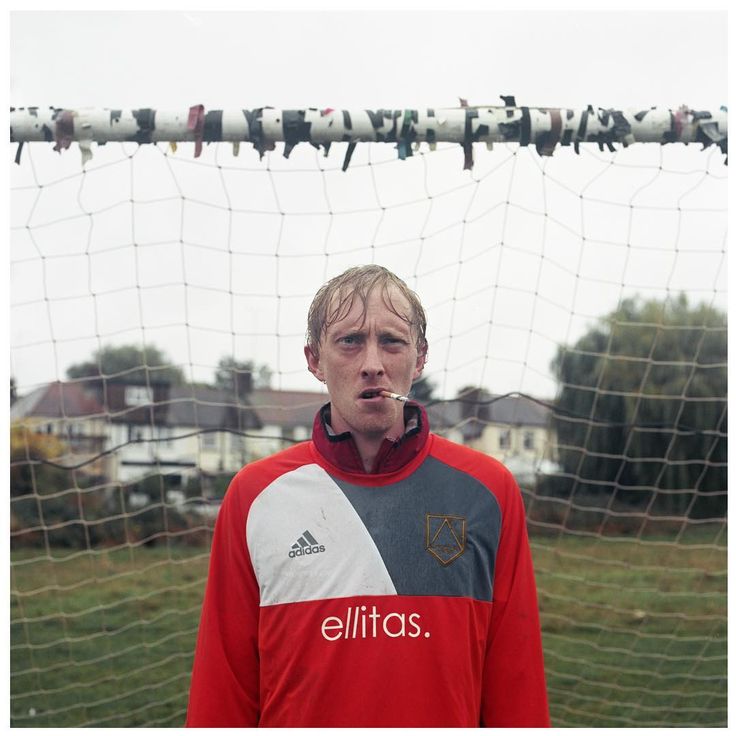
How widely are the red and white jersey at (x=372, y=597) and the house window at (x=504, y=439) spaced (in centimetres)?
277

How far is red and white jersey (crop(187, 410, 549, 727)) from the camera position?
126cm

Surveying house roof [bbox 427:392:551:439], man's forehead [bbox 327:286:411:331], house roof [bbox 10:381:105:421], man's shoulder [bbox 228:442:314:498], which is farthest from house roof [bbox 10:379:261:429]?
man's forehead [bbox 327:286:411:331]

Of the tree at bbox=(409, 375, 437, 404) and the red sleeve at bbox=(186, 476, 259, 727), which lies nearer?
the red sleeve at bbox=(186, 476, 259, 727)

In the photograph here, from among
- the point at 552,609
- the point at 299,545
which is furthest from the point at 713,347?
the point at 299,545

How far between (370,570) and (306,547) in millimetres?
108

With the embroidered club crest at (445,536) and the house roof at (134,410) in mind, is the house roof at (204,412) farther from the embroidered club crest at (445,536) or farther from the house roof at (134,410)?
the embroidered club crest at (445,536)

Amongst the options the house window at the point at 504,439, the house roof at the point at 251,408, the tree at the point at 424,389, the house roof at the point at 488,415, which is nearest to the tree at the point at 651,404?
the house roof at the point at 488,415

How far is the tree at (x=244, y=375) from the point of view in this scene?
2938 millimetres

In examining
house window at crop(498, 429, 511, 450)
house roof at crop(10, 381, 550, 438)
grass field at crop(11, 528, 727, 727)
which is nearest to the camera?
house roof at crop(10, 381, 550, 438)

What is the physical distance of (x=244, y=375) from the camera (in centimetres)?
343

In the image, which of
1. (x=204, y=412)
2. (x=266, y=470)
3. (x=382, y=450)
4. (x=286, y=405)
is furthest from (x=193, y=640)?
(x=382, y=450)

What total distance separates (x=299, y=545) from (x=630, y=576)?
585 centimetres

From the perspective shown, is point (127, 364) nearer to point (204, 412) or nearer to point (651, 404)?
point (204, 412)

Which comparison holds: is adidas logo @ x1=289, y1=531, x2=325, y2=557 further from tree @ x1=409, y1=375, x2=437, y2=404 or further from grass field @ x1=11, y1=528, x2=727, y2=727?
grass field @ x1=11, y1=528, x2=727, y2=727
